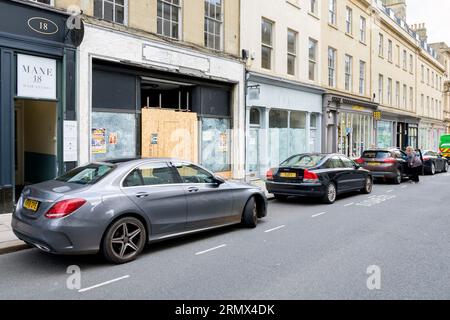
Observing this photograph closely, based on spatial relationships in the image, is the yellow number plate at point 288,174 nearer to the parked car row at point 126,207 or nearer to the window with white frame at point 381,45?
the parked car row at point 126,207

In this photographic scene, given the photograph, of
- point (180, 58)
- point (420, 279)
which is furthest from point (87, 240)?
point (180, 58)

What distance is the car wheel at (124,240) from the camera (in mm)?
5652

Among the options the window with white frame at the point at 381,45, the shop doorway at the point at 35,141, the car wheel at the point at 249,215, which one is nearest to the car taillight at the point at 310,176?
the car wheel at the point at 249,215

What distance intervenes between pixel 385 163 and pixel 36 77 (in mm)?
13315

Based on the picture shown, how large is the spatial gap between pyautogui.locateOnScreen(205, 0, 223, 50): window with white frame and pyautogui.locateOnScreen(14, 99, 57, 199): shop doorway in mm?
6238

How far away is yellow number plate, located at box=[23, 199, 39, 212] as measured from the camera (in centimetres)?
555

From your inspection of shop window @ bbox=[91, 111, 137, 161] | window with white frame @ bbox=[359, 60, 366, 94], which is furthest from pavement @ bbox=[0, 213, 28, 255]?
window with white frame @ bbox=[359, 60, 366, 94]

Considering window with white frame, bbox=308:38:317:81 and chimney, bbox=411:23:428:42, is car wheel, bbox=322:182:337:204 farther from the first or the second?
chimney, bbox=411:23:428:42

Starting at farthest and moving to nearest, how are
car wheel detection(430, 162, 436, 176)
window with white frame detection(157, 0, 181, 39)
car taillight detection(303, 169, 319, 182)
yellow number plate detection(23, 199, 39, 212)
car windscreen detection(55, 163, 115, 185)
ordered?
car wheel detection(430, 162, 436, 176), window with white frame detection(157, 0, 181, 39), car taillight detection(303, 169, 319, 182), car windscreen detection(55, 163, 115, 185), yellow number plate detection(23, 199, 39, 212)

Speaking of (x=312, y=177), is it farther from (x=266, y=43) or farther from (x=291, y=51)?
(x=291, y=51)

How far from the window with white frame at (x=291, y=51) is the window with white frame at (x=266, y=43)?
156 cm

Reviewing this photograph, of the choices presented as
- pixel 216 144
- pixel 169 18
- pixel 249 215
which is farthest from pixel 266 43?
pixel 249 215

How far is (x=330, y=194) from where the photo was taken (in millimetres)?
11469

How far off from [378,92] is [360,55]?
419 cm
